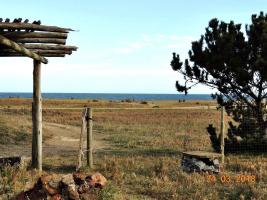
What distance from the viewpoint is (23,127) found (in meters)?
26.7

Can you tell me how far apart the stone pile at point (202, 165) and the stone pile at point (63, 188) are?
4751 millimetres

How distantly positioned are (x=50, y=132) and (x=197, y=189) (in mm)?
17133

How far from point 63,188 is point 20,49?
4.24 metres

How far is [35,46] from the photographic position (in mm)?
12922

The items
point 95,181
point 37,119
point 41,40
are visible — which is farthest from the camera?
point 37,119

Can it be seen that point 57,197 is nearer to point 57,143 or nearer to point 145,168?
point 145,168

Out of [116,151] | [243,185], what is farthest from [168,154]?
[243,185]

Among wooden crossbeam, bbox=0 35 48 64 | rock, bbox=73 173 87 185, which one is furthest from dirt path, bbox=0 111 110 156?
rock, bbox=73 173 87 185

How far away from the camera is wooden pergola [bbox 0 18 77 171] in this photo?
1152cm

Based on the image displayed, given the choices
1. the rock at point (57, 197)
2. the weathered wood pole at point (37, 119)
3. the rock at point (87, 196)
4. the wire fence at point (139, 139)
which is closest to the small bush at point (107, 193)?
the rock at point (87, 196)

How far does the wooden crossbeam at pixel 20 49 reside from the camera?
11273 millimetres

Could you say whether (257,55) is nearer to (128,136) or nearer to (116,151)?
(116,151)
